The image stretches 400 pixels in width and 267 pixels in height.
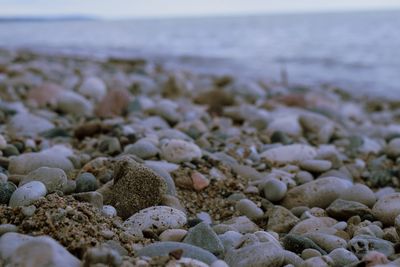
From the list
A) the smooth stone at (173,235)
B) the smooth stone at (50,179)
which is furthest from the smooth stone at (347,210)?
the smooth stone at (50,179)

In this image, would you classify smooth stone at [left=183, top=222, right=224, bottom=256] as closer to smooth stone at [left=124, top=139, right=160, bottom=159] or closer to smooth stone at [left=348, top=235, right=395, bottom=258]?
smooth stone at [left=348, top=235, right=395, bottom=258]

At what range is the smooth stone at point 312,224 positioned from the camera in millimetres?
2178

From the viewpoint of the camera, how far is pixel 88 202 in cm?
204

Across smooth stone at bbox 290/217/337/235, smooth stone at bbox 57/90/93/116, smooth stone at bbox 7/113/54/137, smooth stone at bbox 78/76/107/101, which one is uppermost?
smooth stone at bbox 290/217/337/235

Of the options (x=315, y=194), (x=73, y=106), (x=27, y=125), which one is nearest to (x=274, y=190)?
(x=315, y=194)

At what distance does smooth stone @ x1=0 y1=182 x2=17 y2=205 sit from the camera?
6.55 ft

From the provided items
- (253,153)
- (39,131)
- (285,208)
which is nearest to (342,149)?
(253,153)

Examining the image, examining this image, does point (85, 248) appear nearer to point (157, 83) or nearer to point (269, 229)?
point (269, 229)

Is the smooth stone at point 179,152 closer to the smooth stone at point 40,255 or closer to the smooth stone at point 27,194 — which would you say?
the smooth stone at point 27,194

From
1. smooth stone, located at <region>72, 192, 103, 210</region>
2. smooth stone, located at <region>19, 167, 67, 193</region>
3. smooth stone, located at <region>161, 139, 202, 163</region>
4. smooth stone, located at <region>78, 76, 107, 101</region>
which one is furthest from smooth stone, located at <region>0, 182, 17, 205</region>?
smooth stone, located at <region>78, 76, 107, 101</region>

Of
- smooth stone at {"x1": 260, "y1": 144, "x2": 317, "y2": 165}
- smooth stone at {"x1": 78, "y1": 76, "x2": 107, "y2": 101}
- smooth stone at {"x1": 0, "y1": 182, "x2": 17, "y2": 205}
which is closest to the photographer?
smooth stone at {"x1": 0, "y1": 182, "x2": 17, "y2": 205}

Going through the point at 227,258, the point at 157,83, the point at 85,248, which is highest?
the point at 85,248

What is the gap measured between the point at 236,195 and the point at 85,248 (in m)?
1.11

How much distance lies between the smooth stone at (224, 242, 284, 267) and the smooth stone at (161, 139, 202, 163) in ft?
3.42
